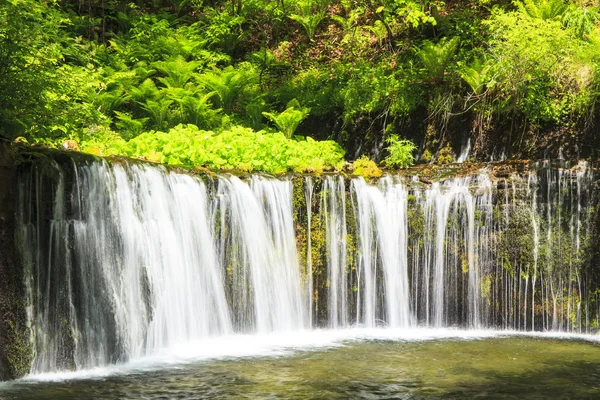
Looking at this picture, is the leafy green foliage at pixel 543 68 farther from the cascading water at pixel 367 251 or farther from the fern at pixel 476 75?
the cascading water at pixel 367 251

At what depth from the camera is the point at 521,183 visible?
1159 centimetres

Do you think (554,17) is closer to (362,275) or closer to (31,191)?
(362,275)

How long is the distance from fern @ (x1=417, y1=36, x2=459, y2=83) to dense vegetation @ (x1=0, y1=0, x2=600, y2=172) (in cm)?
3

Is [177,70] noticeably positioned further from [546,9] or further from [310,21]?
[546,9]

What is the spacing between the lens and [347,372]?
25.6 feet

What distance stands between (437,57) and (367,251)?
4997 millimetres

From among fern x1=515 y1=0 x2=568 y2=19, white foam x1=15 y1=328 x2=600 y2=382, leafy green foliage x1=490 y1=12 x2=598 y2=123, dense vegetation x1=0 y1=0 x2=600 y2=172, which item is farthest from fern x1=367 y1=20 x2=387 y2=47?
white foam x1=15 y1=328 x2=600 y2=382

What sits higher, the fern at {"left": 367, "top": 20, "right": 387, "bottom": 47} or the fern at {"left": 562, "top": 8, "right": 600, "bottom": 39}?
the fern at {"left": 367, "top": 20, "right": 387, "bottom": 47}

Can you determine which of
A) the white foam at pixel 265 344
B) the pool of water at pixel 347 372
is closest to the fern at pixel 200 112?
the white foam at pixel 265 344

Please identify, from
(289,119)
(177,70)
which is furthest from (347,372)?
(177,70)

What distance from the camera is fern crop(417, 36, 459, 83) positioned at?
1456cm

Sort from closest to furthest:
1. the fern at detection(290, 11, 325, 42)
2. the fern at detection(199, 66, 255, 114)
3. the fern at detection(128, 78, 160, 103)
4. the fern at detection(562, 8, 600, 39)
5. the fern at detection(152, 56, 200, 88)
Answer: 1. the fern at detection(562, 8, 600, 39)
2. the fern at detection(128, 78, 160, 103)
3. the fern at detection(199, 66, 255, 114)
4. the fern at detection(152, 56, 200, 88)
5. the fern at detection(290, 11, 325, 42)

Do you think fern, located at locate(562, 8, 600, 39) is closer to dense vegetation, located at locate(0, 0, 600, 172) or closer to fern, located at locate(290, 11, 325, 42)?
dense vegetation, located at locate(0, 0, 600, 172)

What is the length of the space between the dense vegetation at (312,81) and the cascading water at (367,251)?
1.23 meters
